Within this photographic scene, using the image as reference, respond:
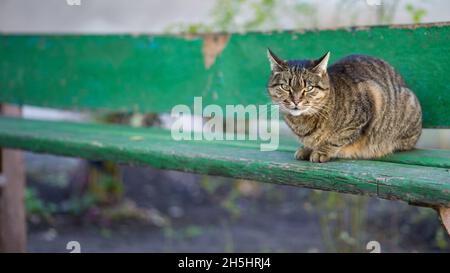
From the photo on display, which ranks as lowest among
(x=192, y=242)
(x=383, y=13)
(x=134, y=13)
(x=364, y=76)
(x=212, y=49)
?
(x=192, y=242)

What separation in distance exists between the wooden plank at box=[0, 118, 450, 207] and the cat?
10 cm

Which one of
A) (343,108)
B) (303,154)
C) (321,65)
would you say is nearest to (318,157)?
(303,154)

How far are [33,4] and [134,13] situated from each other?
2.86 ft

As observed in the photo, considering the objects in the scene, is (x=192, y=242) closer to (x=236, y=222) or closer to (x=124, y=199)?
(x=236, y=222)

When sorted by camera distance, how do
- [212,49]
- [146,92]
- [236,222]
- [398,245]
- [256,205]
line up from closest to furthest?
[212,49] → [146,92] → [398,245] → [236,222] → [256,205]

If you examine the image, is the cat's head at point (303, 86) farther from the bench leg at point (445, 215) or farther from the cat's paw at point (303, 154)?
the bench leg at point (445, 215)

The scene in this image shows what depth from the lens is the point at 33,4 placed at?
4.82m

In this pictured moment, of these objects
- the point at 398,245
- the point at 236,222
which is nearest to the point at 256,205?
the point at 236,222

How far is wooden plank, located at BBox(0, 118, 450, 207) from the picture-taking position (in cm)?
169

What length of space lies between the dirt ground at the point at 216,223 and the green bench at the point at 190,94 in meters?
0.67

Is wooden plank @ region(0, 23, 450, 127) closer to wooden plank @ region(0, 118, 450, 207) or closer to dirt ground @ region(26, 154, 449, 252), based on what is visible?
wooden plank @ region(0, 118, 450, 207)

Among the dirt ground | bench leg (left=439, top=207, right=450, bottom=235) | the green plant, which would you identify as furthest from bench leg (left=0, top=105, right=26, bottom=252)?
bench leg (left=439, top=207, right=450, bottom=235)

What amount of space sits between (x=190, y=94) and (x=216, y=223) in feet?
4.28

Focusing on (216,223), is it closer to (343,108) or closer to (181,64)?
(181,64)
